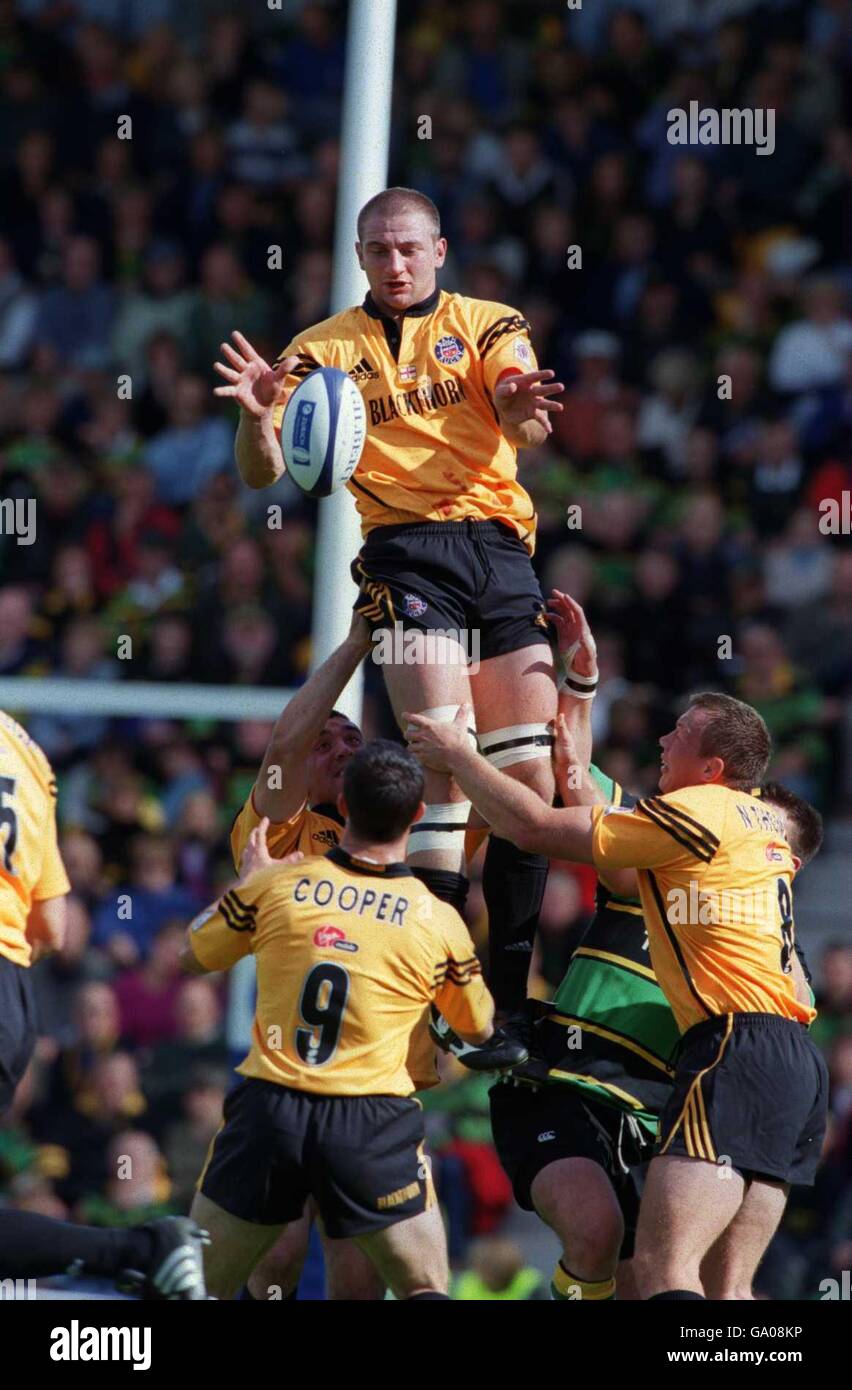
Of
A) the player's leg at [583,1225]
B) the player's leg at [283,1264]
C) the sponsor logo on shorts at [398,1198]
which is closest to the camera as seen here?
the sponsor logo on shorts at [398,1198]

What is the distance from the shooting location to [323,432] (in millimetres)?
6258

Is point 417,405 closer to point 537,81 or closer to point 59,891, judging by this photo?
point 59,891

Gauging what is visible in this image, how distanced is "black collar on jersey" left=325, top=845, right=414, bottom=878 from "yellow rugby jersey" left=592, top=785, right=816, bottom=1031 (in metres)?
0.64

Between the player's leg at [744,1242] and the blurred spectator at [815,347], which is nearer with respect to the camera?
the player's leg at [744,1242]

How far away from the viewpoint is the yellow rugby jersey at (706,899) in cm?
612

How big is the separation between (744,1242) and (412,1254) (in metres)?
0.97

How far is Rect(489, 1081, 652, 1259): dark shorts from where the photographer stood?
265 inches

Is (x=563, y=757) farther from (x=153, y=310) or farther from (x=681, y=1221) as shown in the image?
(x=153, y=310)

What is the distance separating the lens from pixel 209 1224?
587 centimetres

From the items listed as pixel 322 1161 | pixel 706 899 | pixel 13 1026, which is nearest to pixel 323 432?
pixel 706 899

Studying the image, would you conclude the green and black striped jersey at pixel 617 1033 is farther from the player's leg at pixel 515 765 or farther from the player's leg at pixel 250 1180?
the player's leg at pixel 250 1180

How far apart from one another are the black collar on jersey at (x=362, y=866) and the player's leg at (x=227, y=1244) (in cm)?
96

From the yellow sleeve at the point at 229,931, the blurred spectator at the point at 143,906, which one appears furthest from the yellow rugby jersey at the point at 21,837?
the blurred spectator at the point at 143,906
